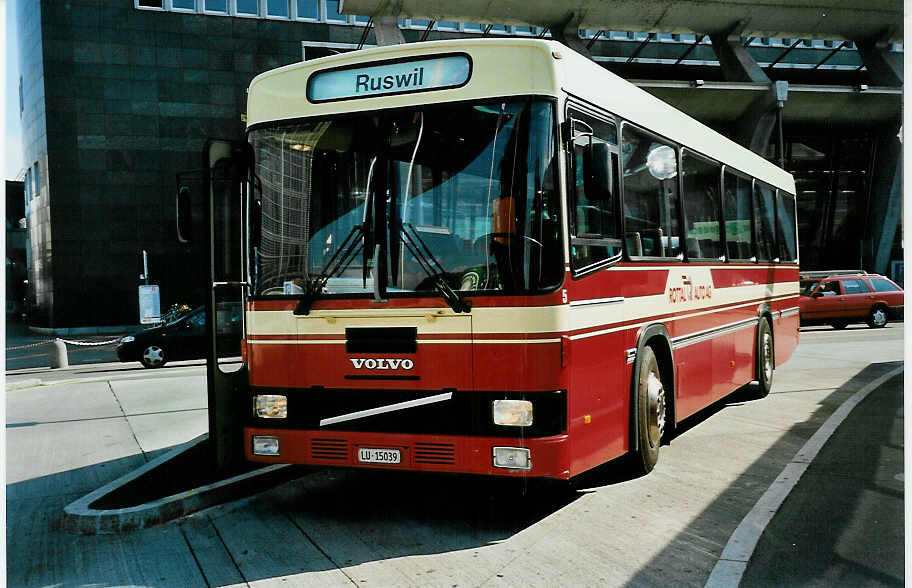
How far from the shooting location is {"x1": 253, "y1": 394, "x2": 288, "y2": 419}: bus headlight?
619cm

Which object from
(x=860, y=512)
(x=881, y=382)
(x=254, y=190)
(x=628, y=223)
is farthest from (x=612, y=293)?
(x=881, y=382)

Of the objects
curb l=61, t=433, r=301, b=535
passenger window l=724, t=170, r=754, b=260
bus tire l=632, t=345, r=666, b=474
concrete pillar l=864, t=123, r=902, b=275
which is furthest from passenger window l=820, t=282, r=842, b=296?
curb l=61, t=433, r=301, b=535

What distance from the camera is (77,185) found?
115 feet

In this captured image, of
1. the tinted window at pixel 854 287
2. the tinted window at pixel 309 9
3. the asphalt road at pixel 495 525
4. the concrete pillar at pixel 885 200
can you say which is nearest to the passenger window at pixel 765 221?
the asphalt road at pixel 495 525

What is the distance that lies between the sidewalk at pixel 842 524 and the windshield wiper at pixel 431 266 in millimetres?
2336

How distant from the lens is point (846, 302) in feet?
84.9

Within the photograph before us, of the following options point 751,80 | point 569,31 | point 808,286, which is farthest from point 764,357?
point 751,80

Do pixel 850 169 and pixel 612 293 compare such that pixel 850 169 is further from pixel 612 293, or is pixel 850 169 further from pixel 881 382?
pixel 612 293

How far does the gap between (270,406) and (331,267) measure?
1121 millimetres

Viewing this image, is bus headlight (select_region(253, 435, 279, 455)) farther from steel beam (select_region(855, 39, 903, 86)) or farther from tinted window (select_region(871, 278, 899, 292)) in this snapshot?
steel beam (select_region(855, 39, 903, 86))

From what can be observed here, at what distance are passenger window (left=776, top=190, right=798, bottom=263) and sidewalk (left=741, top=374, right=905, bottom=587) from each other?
15.2 ft

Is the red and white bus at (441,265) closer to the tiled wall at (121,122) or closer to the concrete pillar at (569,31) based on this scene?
the concrete pillar at (569,31)

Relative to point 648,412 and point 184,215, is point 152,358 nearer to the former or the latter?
point 184,215

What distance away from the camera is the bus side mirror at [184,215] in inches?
252
